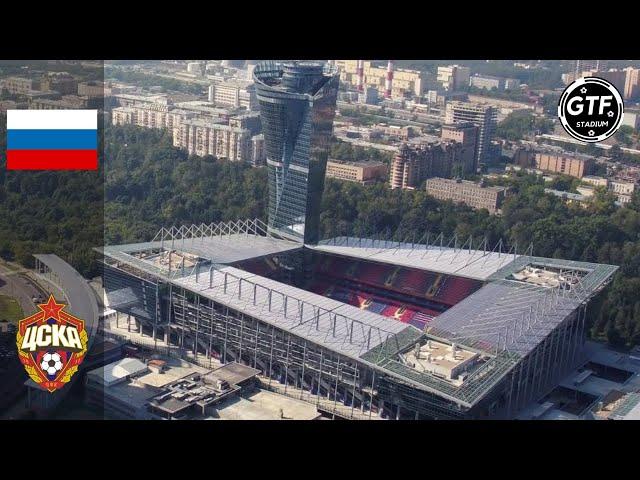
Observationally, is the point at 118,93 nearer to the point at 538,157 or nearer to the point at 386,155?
the point at 386,155

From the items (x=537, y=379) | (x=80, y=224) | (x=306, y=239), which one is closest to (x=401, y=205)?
(x=306, y=239)

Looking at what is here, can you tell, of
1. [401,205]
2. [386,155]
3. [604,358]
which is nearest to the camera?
[604,358]

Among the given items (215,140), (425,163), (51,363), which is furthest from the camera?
(215,140)

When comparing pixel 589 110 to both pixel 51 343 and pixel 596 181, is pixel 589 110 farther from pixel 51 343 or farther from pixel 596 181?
pixel 596 181

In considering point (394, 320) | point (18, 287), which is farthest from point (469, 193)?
point (18, 287)

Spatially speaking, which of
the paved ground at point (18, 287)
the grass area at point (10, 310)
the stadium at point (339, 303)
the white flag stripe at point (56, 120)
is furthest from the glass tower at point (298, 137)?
the white flag stripe at point (56, 120)

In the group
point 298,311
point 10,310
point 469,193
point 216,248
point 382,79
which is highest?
point 382,79
